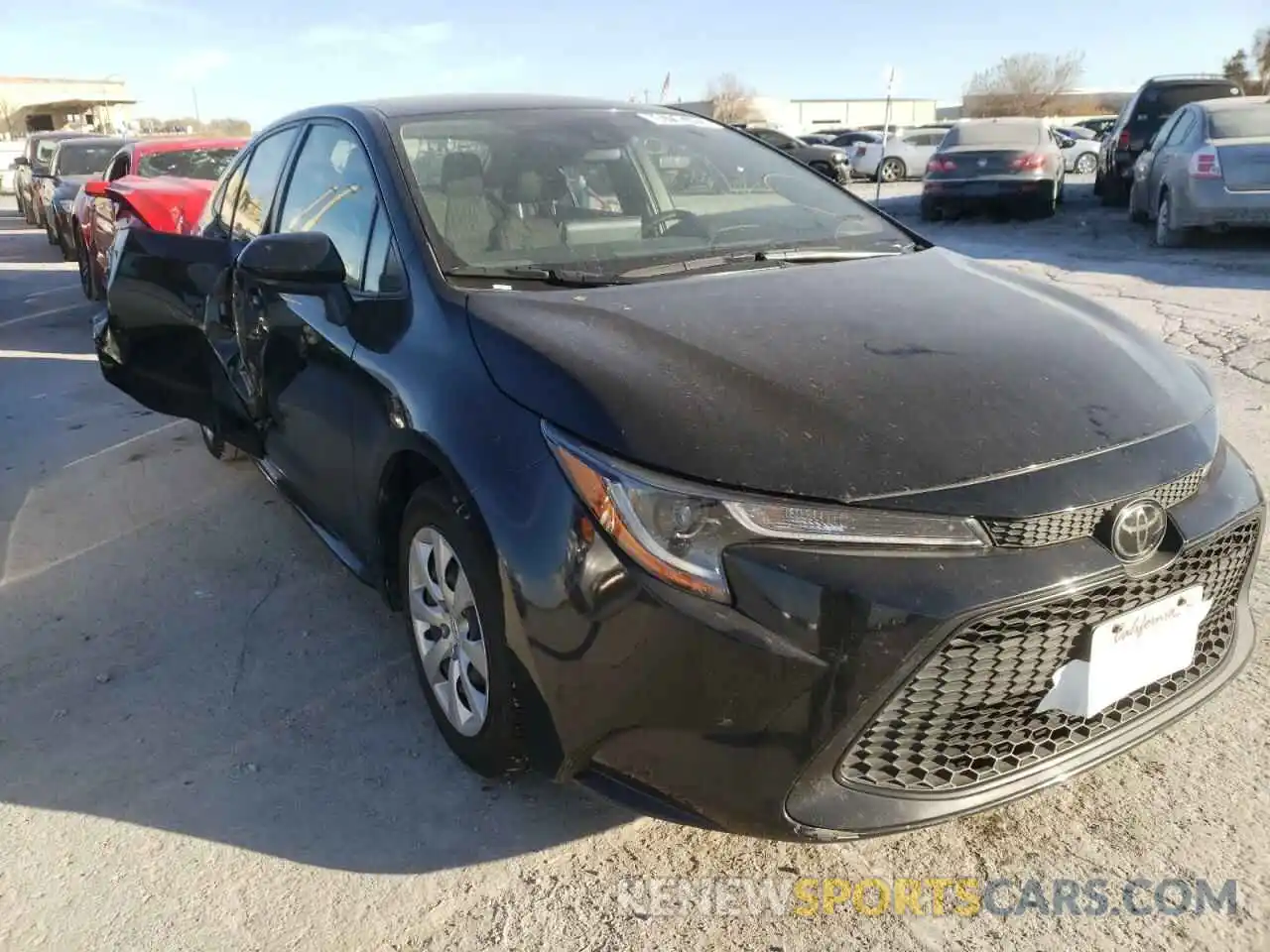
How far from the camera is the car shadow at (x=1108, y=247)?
9133 mm

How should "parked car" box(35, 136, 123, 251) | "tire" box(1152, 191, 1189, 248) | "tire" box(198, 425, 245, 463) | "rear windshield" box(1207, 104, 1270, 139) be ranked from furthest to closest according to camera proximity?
"parked car" box(35, 136, 123, 251), "tire" box(1152, 191, 1189, 248), "rear windshield" box(1207, 104, 1270, 139), "tire" box(198, 425, 245, 463)

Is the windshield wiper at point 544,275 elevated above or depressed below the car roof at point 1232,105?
below

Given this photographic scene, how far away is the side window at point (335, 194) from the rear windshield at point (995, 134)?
12440mm

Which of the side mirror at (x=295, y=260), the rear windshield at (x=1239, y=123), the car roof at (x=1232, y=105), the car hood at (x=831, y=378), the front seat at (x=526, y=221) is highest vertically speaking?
the car roof at (x=1232, y=105)

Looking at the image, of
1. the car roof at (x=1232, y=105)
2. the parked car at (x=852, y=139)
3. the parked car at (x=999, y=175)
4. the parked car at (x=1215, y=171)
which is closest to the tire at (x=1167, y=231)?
the parked car at (x=1215, y=171)

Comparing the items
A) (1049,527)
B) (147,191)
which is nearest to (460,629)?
(1049,527)

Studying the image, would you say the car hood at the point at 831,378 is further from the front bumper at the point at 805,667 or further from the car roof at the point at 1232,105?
the car roof at the point at 1232,105

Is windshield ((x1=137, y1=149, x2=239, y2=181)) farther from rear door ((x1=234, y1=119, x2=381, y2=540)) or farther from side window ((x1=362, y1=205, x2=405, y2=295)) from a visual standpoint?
side window ((x1=362, y1=205, x2=405, y2=295))

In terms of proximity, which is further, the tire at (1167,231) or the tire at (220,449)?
the tire at (1167,231)

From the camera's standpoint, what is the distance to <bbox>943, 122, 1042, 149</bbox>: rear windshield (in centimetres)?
1405

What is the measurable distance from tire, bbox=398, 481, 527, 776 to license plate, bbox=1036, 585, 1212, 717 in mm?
1093

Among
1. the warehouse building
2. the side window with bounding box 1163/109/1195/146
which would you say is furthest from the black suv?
the warehouse building

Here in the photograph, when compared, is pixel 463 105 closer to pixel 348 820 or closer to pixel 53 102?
pixel 348 820

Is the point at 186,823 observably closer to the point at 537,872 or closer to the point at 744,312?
the point at 537,872
